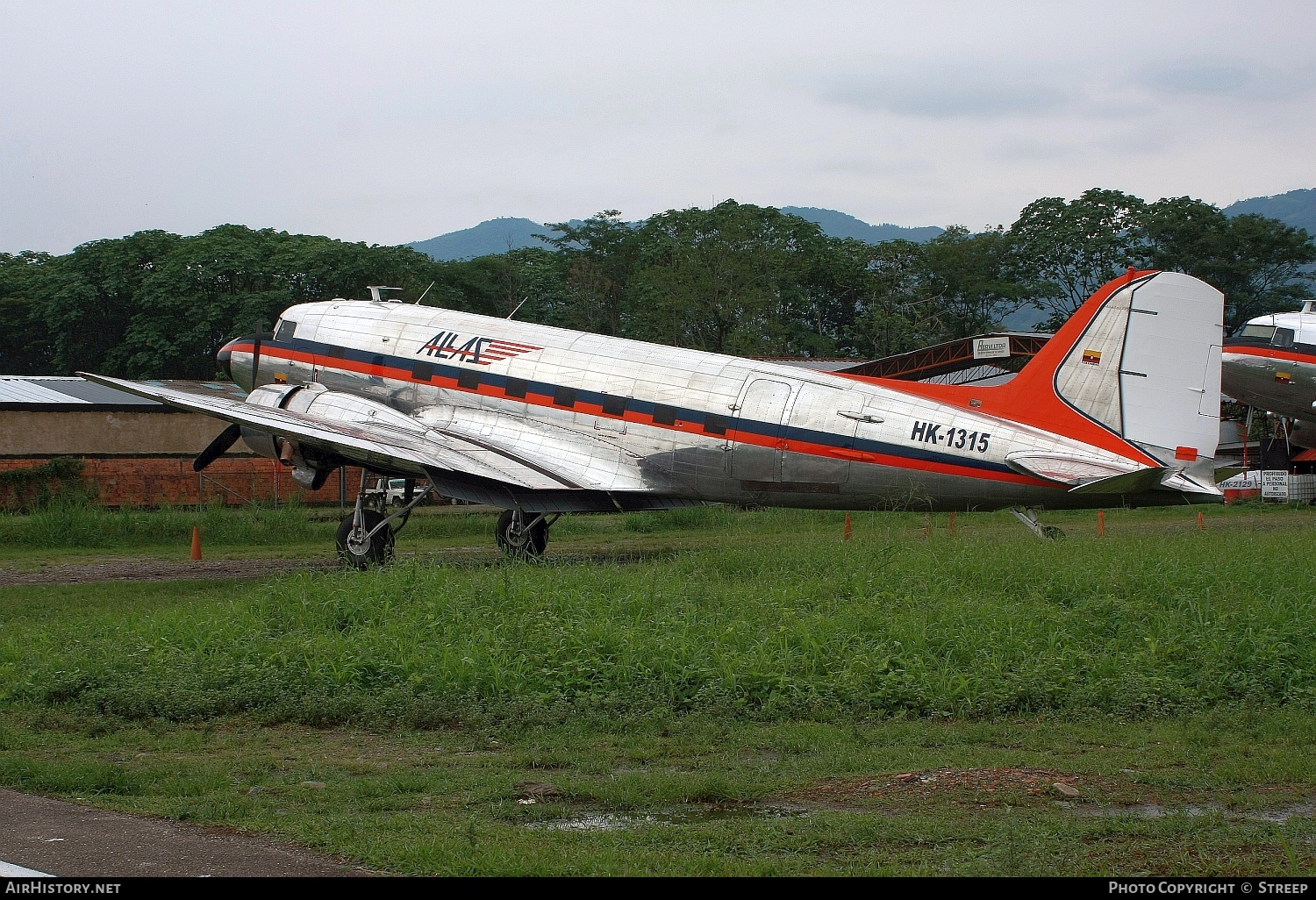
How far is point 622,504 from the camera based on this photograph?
19281mm

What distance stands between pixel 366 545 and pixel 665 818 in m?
12.7

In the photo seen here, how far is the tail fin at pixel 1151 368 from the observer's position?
17125 millimetres

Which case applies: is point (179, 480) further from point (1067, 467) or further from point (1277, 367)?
point (1277, 367)

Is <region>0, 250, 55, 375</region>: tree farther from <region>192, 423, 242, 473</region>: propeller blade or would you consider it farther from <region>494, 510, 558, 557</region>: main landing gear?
<region>494, 510, 558, 557</region>: main landing gear

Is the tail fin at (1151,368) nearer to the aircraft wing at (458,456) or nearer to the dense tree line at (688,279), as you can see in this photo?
the aircraft wing at (458,456)

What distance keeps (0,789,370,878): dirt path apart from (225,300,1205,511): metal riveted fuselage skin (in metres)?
12.7

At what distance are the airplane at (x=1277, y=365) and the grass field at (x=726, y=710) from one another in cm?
2185

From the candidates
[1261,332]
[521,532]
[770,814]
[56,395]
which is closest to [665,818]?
[770,814]

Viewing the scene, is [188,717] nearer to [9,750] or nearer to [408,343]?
[9,750]

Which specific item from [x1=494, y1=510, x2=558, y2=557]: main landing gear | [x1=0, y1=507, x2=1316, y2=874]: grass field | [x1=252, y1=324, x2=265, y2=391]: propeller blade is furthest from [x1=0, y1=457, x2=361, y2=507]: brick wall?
[x1=0, y1=507, x2=1316, y2=874]: grass field

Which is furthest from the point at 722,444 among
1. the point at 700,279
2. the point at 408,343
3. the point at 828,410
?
the point at 700,279

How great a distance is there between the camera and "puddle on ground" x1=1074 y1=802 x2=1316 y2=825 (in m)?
6.69

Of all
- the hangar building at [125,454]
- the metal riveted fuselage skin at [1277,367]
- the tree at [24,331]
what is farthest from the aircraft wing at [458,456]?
the tree at [24,331]
